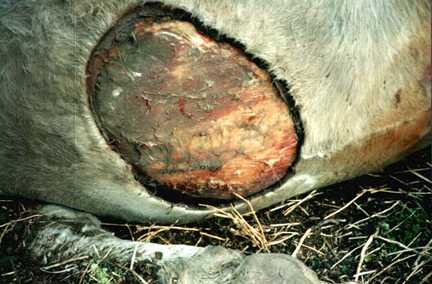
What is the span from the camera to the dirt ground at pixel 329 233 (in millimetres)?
1824

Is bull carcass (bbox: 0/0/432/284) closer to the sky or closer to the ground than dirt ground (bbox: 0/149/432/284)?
closer to the sky

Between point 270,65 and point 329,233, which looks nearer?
point 270,65

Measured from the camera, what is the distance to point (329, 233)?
1.99 metres

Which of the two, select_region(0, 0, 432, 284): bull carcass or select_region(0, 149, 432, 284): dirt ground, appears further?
select_region(0, 149, 432, 284): dirt ground

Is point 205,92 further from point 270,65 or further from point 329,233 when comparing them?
point 329,233

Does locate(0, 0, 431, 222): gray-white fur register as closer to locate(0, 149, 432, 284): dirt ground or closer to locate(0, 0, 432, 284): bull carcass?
locate(0, 0, 432, 284): bull carcass

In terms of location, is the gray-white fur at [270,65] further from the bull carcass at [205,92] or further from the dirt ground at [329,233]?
the dirt ground at [329,233]

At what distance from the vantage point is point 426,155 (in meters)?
2.13

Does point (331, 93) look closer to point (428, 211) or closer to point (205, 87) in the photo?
point (205, 87)

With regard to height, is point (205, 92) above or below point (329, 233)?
above

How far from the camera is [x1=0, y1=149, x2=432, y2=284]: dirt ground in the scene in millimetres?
1824

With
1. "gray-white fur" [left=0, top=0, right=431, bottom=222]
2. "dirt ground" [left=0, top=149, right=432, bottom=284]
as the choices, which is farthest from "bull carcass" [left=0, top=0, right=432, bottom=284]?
"dirt ground" [left=0, top=149, right=432, bottom=284]

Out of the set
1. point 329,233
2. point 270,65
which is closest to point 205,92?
point 270,65

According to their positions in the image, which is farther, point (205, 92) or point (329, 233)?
point (329, 233)
